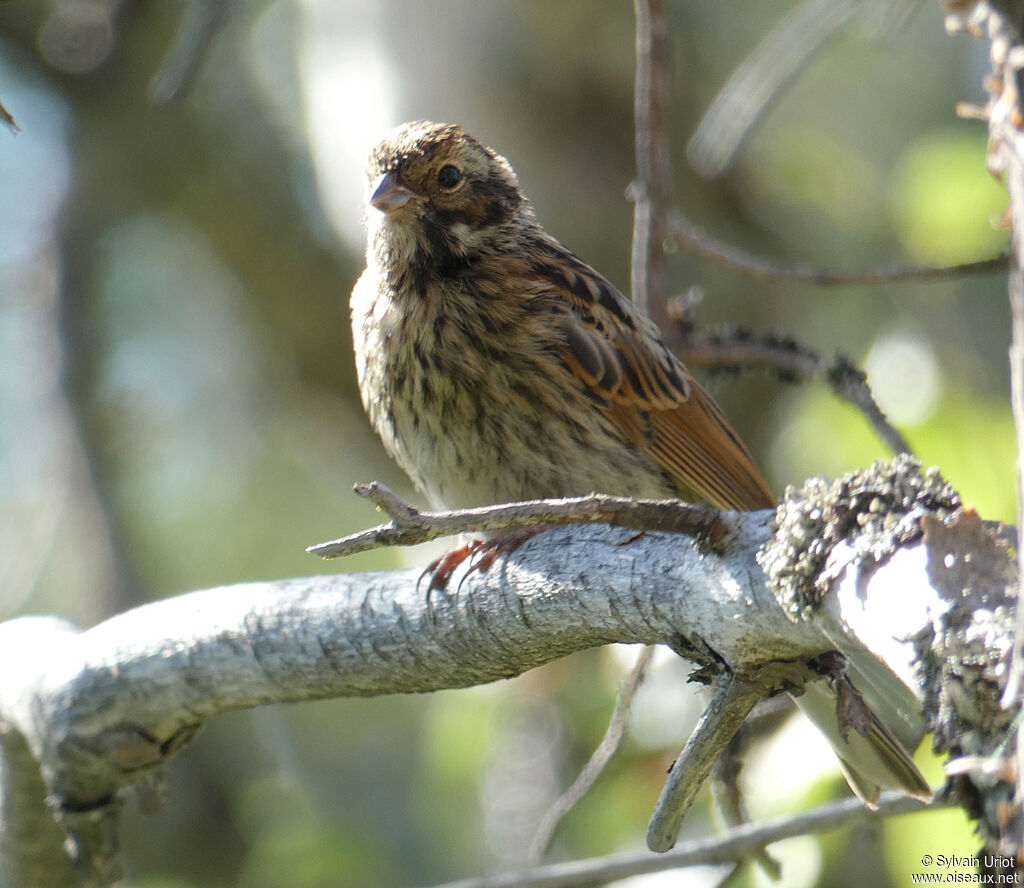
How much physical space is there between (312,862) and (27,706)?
2.06m

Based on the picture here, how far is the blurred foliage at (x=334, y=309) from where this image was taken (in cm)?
454

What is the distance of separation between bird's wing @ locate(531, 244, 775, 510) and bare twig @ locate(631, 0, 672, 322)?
5.7 inches

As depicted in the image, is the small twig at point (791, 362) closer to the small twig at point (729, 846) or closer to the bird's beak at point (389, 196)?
the small twig at point (729, 846)

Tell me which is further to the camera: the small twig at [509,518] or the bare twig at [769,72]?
the bare twig at [769,72]

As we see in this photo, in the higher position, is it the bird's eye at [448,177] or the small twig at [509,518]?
the bird's eye at [448,177]

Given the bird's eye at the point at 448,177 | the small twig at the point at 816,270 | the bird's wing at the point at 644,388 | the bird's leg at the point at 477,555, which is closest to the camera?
the bird's leg at the point at 477,555

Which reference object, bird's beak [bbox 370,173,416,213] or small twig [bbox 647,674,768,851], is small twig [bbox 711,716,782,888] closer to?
small twig [bbox 647,674,768,851]

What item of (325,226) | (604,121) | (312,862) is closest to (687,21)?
(604,121)

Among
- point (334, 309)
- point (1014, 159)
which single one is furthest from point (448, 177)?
point (334, 309)

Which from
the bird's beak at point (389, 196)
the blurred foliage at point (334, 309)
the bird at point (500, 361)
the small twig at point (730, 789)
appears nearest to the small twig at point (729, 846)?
the small twig at point (730, 789)

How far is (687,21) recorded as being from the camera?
6523mm

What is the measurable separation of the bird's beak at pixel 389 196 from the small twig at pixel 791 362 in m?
0.90

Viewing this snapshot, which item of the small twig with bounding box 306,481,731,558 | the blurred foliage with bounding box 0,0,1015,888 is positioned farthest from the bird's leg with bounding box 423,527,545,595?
the blurred foliage with bounding box 0,0,1015,888

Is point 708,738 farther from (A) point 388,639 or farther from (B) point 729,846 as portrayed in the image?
(B) point 729,846
